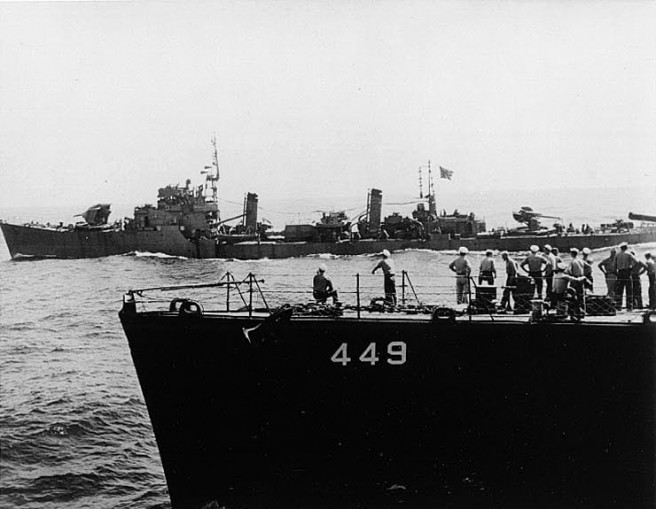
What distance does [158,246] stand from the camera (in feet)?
154

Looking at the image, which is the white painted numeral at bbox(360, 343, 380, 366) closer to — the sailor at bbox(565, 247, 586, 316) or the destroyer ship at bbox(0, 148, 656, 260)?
the sailor at bbox(565, 247, 586, 316)

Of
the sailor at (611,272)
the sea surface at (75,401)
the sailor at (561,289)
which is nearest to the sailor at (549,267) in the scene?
the sailor at (561,289)

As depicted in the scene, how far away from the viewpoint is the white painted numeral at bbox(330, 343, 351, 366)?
881 centimetres

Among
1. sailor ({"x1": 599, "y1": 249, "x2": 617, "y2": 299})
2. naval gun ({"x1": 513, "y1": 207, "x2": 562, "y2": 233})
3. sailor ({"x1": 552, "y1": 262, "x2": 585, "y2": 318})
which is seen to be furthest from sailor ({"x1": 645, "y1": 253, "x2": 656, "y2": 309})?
naval gun ({"x1": 513, "y1": 207, "x2": 562, "y2": 233})

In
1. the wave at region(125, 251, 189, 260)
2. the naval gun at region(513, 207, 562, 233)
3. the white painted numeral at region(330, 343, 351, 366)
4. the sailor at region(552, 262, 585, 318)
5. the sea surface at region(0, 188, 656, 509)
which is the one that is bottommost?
the sea surface at region(0, 188, 656, 509)

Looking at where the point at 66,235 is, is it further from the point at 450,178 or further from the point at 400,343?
the point at 400,343

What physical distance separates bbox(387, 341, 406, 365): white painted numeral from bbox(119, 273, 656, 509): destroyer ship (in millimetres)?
20

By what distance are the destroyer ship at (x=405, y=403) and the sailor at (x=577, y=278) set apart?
300mm

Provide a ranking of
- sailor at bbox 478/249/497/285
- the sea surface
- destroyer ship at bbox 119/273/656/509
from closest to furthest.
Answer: destroyer ship at bbox 119/273/656/509 → sailor at bbox 478/249/497/285 → the sea surface

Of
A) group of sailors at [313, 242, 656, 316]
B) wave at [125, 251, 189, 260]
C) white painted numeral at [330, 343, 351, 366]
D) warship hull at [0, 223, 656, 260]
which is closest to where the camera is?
white painted numeral at [330, 343, 351, 366]

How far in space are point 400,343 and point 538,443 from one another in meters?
2.25

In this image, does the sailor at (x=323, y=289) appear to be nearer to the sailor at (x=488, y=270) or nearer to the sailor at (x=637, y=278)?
the sailor at (x=488, y=270)

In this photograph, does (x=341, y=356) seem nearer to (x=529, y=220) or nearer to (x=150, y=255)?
(x=150, y=255)

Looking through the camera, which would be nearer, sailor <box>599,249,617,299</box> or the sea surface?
sailor <box>599,249,617,299</box>
